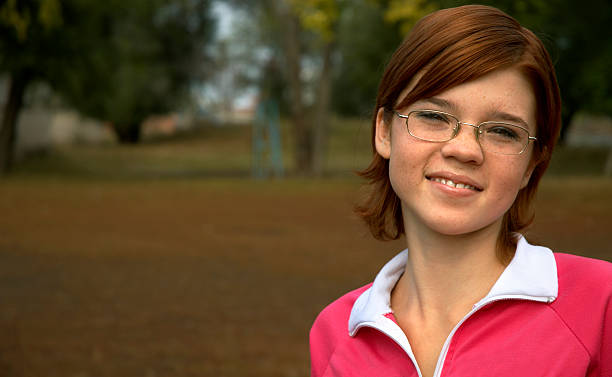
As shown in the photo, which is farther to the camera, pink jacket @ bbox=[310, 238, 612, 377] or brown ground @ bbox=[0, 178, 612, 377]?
brown ground @ bbox=[0, 178, 612, 377]

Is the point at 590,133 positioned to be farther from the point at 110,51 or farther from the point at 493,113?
the point at 493,113

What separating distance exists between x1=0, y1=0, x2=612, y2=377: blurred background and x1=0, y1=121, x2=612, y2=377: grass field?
30 millimetres

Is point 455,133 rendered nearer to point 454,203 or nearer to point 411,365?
point 454,203

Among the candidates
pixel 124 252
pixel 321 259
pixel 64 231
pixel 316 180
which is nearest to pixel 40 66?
pixel 316 180

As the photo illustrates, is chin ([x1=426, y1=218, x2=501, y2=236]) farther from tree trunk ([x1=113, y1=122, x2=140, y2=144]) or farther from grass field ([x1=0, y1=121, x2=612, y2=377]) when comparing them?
tree trunk ([x1=113, y1=122, x2=140, y2=144])

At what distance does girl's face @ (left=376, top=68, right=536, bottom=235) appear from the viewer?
5.19 ft

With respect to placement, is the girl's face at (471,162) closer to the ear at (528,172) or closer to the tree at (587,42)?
the ear at (528,172)

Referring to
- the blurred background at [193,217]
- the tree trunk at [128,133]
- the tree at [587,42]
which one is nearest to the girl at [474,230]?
the blurred background at [193,217]

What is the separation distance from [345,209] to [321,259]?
5.52m

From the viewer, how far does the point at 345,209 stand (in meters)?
15.9

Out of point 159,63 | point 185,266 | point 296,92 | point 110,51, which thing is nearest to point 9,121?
point 110,51

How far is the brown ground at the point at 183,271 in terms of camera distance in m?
6.09

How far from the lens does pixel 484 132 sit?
62.6 inches

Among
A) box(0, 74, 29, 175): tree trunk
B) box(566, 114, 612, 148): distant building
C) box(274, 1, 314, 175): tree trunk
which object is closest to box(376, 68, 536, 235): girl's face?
box(274, 1, 314, 175): tree trunk
